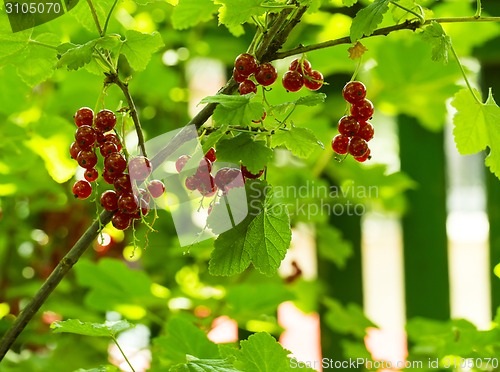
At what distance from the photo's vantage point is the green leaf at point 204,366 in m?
0.48

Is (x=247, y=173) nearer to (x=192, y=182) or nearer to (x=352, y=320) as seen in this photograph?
(x=192, y=182)

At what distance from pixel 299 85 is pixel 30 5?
0.76 ft

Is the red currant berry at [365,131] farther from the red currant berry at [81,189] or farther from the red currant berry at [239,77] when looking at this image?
the red currant berry at [81,189]

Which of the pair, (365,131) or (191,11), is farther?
(191,11)

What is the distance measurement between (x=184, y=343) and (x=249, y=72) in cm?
29

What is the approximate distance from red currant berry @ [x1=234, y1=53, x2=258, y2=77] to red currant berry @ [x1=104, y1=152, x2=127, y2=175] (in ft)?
0.34

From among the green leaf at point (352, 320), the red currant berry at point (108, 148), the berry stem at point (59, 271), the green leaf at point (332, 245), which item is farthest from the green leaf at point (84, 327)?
the green leaf at point (332, 245)

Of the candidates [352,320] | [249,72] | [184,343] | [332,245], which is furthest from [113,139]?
[332,245]

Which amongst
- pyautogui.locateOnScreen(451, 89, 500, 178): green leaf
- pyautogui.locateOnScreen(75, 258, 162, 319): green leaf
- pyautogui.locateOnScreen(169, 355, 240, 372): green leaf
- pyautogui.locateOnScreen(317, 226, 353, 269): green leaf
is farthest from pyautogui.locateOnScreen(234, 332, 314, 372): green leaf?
pyautogui.locateOnScreen(317, 226, 353, 269): green leaf

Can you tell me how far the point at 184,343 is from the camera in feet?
2.10

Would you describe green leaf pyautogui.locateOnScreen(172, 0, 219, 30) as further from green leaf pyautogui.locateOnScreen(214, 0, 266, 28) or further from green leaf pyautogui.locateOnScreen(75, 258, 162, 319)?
green leaf pyautogui.locateOnScreen(75, 258, 162, 319)

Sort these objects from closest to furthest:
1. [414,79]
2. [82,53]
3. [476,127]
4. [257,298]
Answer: [82,53] < [476,127] < [257,298] < [414,79]

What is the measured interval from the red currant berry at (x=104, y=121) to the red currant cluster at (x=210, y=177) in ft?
0.19

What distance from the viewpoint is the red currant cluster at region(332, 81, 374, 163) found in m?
0.53
